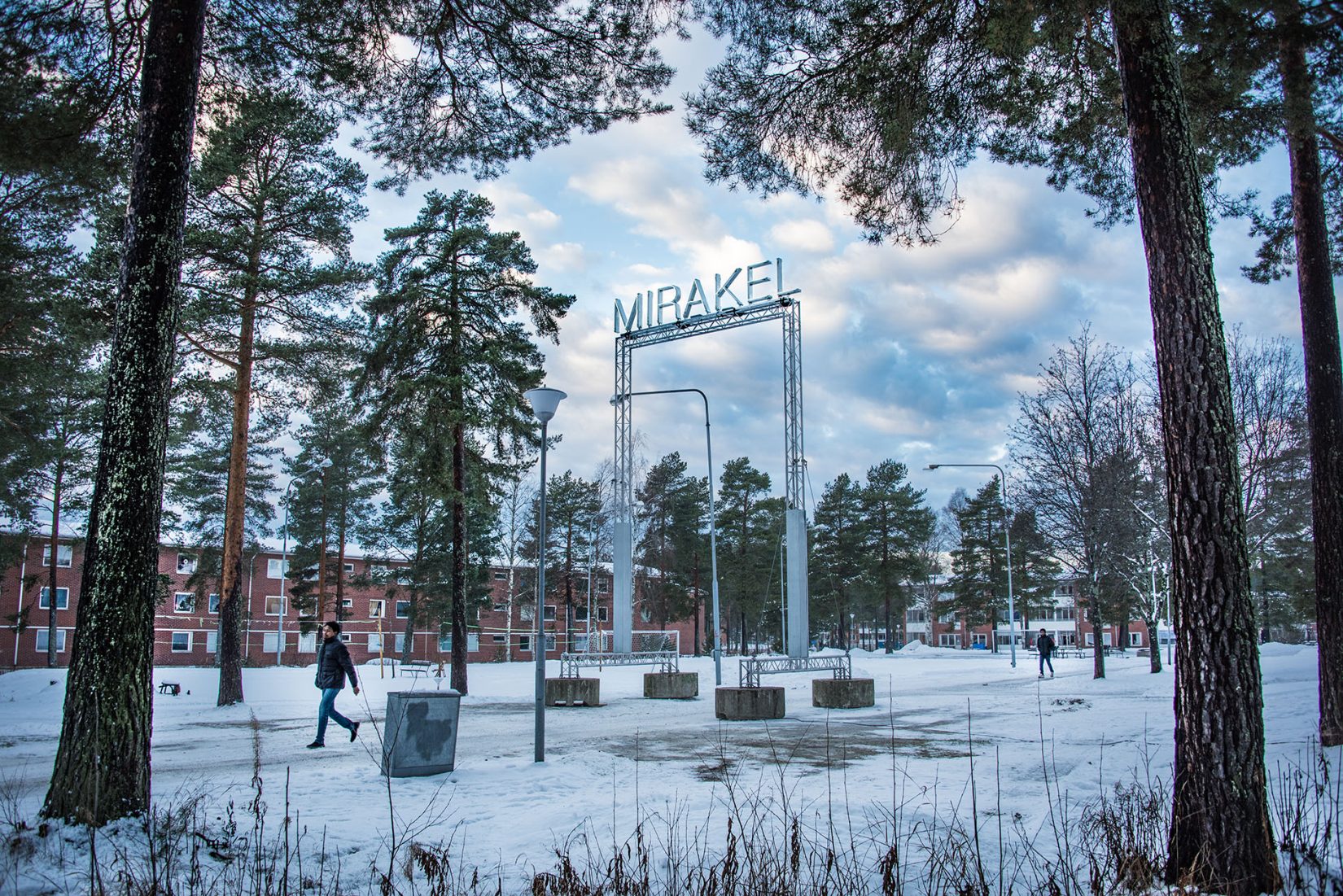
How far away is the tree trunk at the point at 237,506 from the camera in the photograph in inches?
712

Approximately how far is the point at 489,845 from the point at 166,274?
194 inches

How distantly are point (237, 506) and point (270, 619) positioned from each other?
44780mm

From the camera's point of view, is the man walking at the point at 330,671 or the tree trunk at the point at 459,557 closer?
the man walking at the point at 330,671

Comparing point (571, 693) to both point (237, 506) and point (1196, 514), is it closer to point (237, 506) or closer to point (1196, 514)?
Answer: point (237, 506)

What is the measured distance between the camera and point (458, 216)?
71.8 ft

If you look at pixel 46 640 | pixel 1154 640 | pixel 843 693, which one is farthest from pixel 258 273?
pixel 46 640

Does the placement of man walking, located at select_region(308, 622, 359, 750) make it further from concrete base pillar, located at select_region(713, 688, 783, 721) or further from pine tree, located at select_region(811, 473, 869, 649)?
pine tree, located at select_region(811, 473, 869, 649)

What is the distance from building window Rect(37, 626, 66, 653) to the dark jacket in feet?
159

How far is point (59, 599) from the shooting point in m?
51.3

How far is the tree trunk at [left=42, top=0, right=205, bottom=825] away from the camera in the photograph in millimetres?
5789

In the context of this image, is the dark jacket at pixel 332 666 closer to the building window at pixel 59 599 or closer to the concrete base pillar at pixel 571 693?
the concrete base pillar at pixel 571 693

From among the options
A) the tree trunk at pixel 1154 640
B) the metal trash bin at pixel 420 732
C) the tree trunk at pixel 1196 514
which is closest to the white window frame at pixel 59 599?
the metal trash bin at pixel 420 732

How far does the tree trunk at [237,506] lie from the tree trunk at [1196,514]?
17248mm

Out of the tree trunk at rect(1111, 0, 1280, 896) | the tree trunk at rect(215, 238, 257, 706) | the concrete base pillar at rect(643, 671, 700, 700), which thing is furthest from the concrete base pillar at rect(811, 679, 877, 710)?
the tree trunk at rect(1111, 0, 1280, 896)
